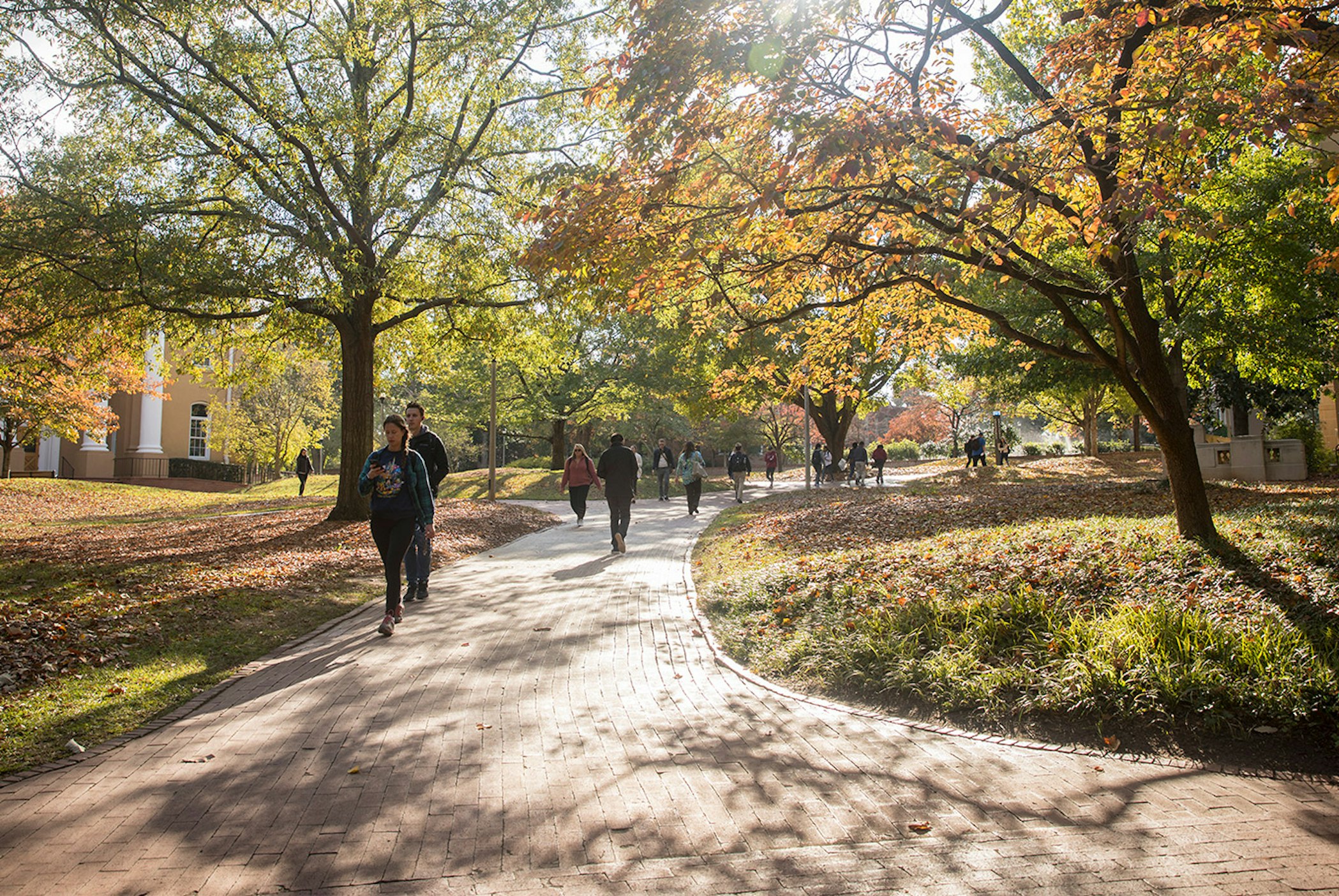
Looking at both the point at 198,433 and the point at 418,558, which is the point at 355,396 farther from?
the point at 198,433

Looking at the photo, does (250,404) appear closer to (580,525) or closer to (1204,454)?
(580,525)

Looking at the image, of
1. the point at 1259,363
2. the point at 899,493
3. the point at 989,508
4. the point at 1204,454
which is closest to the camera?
the point at 989,508

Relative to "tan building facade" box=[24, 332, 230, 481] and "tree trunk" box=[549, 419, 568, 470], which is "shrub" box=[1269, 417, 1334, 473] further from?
"tan building facade" box=[24, 332, 230, 481]

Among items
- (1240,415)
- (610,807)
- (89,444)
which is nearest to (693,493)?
(610,807)

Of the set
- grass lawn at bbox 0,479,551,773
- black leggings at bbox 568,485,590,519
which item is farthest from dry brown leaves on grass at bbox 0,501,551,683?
black leggings at bbox 568,485,590,519

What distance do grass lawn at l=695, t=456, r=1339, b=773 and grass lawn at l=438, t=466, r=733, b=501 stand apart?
18489 mm

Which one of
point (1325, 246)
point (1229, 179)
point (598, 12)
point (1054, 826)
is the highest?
point (598, 12)

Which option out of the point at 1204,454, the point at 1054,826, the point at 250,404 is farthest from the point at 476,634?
the point at 250,404

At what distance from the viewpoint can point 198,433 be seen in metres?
42.3

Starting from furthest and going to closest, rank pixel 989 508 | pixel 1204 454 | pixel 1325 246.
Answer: pixel 1204 454 < pixel 989 508 < pixel 1325 246

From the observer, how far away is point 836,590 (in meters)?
7.85

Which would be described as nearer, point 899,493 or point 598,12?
point 598,12

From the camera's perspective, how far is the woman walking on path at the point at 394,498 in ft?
25.1

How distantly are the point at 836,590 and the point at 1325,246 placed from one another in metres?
10.3
